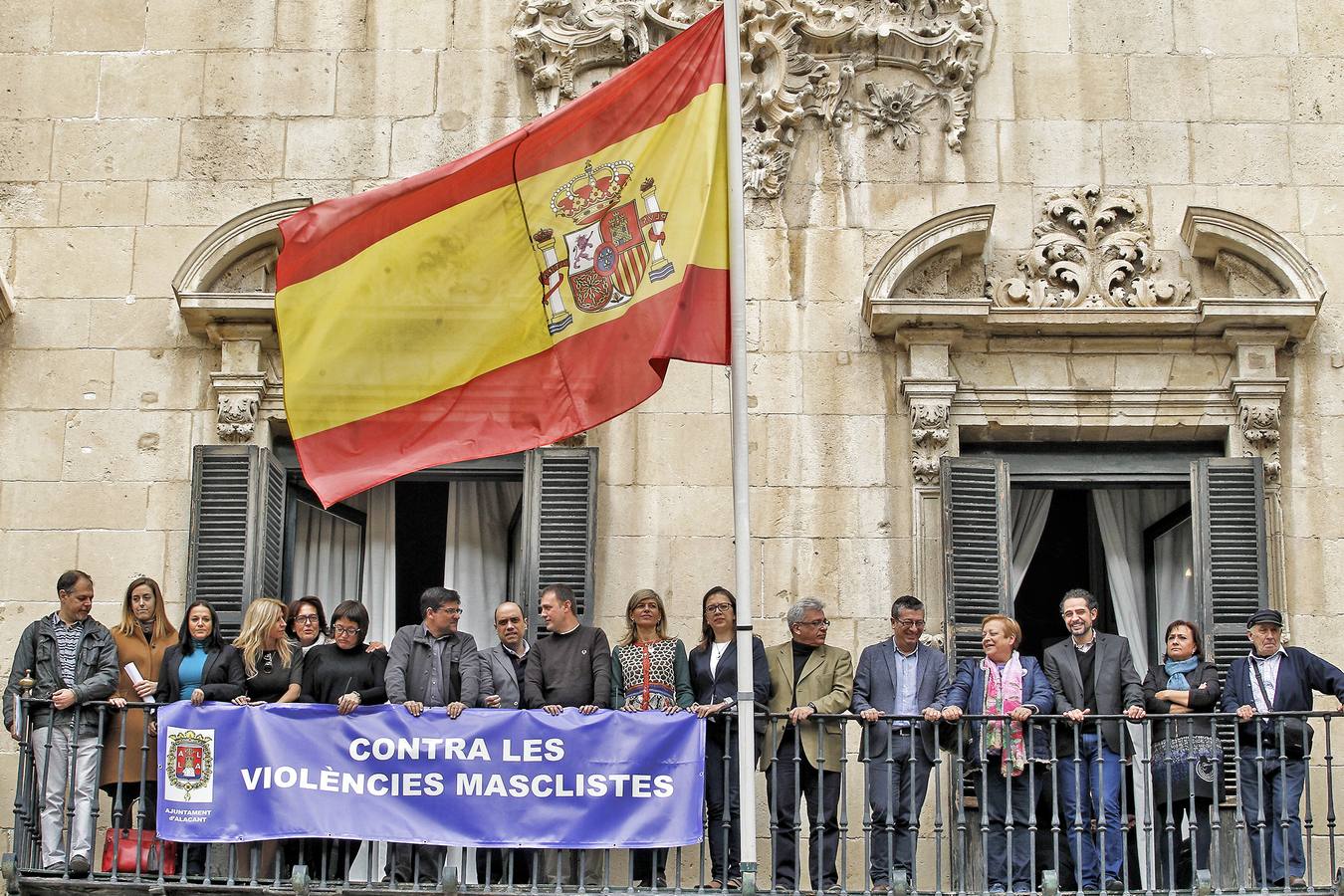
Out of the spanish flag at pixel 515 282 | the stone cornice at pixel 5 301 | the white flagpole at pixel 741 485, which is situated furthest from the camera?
the stone cornice at pixel 5 301

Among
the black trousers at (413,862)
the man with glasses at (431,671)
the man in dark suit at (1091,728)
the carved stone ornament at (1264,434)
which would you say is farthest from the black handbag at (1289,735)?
the black trousers at (413,862)

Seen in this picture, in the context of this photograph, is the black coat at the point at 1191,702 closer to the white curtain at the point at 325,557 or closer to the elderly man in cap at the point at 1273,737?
the elderly man in cap at the point at 1273,737

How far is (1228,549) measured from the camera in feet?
47.1

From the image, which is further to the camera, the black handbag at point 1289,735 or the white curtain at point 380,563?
the white curtain at point 380,563

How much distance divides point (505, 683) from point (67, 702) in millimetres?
2390

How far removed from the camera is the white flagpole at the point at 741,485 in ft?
39.8

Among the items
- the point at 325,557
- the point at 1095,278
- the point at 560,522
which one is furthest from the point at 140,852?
the point at 1095,278

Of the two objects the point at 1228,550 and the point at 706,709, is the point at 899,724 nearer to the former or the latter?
the point at 706,709

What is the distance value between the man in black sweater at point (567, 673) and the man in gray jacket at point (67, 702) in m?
2.36

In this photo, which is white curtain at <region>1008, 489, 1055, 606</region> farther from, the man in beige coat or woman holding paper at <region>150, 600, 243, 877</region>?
woman holding paper at <region>150, 600, 243, 877</region>

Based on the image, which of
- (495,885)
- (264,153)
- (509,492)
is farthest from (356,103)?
(495,885)

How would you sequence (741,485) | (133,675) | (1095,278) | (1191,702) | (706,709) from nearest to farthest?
(741,485)
(706,709)
(1191,702)
(133,675)
(1095,278)

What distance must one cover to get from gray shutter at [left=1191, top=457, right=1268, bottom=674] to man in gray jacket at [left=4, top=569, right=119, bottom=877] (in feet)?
21.4

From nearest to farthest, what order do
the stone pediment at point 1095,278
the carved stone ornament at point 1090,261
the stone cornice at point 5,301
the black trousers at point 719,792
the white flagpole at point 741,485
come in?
the white flagpole at point 741,485 → the black trousers at point 719,792 → the stone pediment at point 1095,278 → the stone cornice at point 5,301 → the carved stone ornament at point 1090,261
